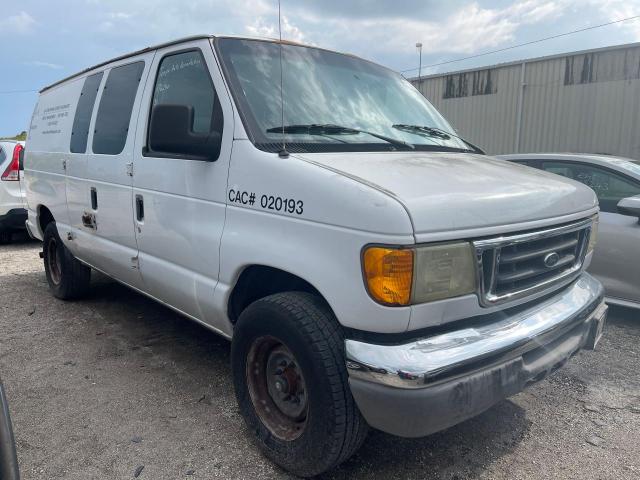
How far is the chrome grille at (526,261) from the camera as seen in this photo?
2.17 metres

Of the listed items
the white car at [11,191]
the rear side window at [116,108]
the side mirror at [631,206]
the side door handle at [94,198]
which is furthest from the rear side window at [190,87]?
the white car at [11,191]

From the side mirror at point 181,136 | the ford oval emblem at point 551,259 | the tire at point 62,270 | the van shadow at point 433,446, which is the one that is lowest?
the van shadow at point 433,446

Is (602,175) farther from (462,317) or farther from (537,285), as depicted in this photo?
(462,317)

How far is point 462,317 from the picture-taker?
2141mm

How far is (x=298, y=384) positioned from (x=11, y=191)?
24.8ft

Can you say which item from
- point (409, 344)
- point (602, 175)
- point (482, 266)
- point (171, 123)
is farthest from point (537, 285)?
point (602, 175)

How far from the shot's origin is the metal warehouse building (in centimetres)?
1184

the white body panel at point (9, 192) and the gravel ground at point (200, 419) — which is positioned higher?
the white body panel at point (9, 192)

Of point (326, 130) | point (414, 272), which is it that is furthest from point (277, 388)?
point (326, 130)

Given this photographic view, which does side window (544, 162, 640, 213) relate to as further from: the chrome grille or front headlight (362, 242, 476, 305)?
front headlight (362, 242, 476, 305)

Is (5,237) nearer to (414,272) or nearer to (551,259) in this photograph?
(414,272)

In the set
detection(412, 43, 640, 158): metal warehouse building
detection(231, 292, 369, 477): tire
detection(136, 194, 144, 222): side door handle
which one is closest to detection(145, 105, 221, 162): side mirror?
detection(136, 194, 144, 222): side door handle

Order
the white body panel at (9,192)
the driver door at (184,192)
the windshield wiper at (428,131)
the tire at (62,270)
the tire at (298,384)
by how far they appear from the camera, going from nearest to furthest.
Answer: the tire at (298,384)
the driver door at (184,192)
the windshield wiper at (428,131)
the tire at (62,270)
the white body panel at (9,192)

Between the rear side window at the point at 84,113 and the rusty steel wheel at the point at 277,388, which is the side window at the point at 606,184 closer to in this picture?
the rusty steel wheel at the point at 277,388
